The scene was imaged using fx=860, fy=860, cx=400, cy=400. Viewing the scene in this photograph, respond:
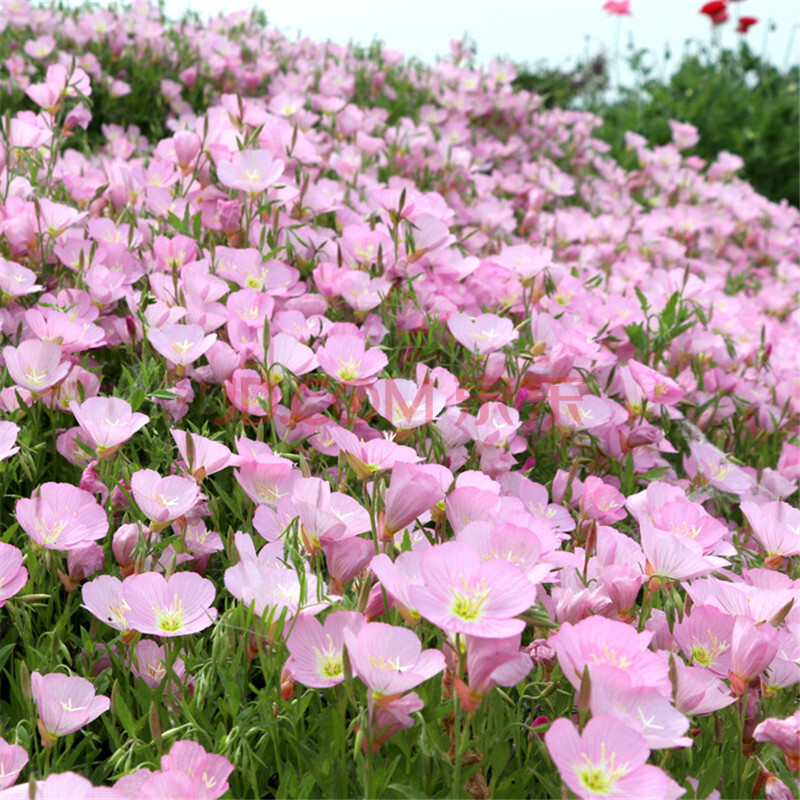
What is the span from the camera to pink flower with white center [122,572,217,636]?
3.76 ft

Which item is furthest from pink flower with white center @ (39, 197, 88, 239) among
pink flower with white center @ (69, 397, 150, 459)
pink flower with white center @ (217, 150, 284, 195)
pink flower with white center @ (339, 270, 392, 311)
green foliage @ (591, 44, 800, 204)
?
green foliage @ (591, 44, 800, 204)

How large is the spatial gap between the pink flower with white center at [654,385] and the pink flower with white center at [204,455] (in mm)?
921

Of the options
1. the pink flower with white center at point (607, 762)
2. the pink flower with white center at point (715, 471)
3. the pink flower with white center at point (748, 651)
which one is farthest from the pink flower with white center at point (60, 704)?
the pink flower with white center at point (715, 471)

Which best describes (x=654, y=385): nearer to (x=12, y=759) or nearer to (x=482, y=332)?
(x=482, y=332)

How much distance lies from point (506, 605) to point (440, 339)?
122 cm

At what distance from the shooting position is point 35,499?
1.28 m

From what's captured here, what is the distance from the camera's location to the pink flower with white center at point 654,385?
1.87 m

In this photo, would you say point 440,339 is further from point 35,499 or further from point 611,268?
point 611,268

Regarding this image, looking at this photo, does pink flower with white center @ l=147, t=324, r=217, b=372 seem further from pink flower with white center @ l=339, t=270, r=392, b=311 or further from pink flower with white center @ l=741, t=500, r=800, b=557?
pink flower with white center @ l=741, t=500, r=800, b=557

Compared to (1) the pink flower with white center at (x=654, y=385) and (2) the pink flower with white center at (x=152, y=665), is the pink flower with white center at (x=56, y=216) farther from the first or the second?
(1) the pink flower with white center at (x=654, y=385)

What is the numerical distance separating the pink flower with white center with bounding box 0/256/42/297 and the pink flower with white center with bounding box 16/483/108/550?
71 centimetres

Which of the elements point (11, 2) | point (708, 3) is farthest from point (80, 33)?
point (708, 3)

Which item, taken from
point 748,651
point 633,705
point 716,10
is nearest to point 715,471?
point 748,651

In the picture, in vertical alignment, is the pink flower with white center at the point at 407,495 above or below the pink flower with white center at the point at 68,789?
above
